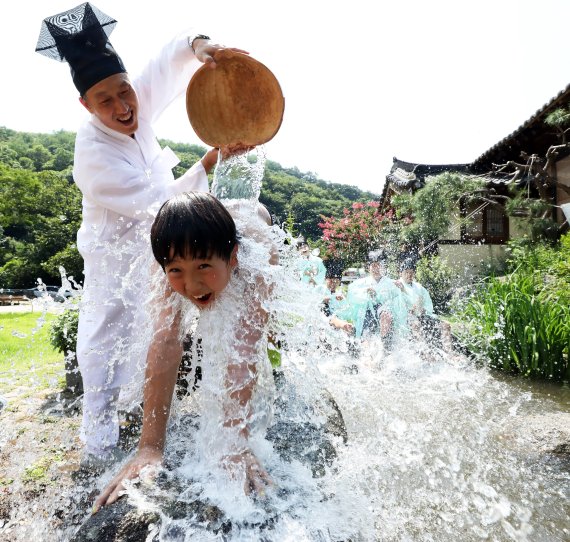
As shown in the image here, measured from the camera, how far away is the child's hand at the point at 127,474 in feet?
4.34

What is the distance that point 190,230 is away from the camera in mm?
1439

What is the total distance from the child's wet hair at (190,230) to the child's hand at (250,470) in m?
0.66

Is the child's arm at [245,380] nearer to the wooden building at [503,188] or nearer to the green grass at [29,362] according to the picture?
the green grass at [29,362]

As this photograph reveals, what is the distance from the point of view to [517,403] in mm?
4180

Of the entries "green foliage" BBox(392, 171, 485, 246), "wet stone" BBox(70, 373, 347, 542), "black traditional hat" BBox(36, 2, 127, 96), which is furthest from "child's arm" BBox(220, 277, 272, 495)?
"green foliage" BBox(392, 171, 485, 246)

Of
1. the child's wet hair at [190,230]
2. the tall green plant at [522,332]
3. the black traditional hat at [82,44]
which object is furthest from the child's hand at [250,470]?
the tall green plant at [522,332]

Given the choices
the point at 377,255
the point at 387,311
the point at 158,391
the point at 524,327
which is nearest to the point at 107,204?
the point at 158,391

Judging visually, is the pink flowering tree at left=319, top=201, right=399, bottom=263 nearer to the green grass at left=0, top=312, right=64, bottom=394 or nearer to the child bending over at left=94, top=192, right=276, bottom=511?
the green grass at left=0, top=312, right=64, bottom=394

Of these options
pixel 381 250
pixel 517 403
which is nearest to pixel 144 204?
pixel 517 403

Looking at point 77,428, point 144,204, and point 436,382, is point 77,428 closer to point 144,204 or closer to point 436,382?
point 144,204

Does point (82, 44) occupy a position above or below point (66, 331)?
above

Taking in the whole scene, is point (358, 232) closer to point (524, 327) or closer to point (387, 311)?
point (387, 311)

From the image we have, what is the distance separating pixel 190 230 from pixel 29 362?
517 centimetres

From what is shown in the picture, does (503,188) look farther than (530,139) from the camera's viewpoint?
Yes
